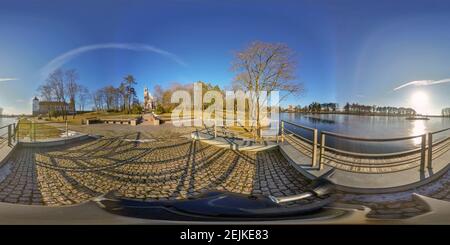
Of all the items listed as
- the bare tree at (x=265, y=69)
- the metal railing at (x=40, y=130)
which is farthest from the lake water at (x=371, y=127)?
the metal railing at (x=40, y=130)

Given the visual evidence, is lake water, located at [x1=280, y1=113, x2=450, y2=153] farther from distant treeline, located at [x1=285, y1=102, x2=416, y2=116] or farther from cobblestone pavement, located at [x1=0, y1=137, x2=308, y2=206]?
cobblestone pavement, located at [x1=0, y1=137, x2=308, y2=206]

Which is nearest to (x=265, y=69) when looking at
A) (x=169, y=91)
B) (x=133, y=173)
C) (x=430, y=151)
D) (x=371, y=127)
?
(x=169, y=91)

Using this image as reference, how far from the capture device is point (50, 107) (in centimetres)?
107

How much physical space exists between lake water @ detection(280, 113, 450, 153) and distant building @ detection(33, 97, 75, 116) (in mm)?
1531

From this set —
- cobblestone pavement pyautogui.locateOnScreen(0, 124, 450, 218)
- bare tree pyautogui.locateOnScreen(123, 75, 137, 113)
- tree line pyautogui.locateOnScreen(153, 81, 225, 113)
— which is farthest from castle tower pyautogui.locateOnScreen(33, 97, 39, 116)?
tree line pyautogui.locateOnScreen(153, 81, 225, 113)

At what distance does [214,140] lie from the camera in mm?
1429

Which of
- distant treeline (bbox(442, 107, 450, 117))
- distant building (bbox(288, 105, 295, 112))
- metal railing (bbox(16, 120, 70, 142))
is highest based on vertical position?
distant building (bbox(288, 105, 295, 112))

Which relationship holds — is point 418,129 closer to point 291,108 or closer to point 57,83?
point 291,108

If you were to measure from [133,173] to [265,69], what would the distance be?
111cm

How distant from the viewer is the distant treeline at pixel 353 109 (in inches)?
44.3

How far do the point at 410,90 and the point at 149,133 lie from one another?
76.9 inches

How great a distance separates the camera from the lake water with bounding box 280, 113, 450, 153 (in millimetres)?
1082
